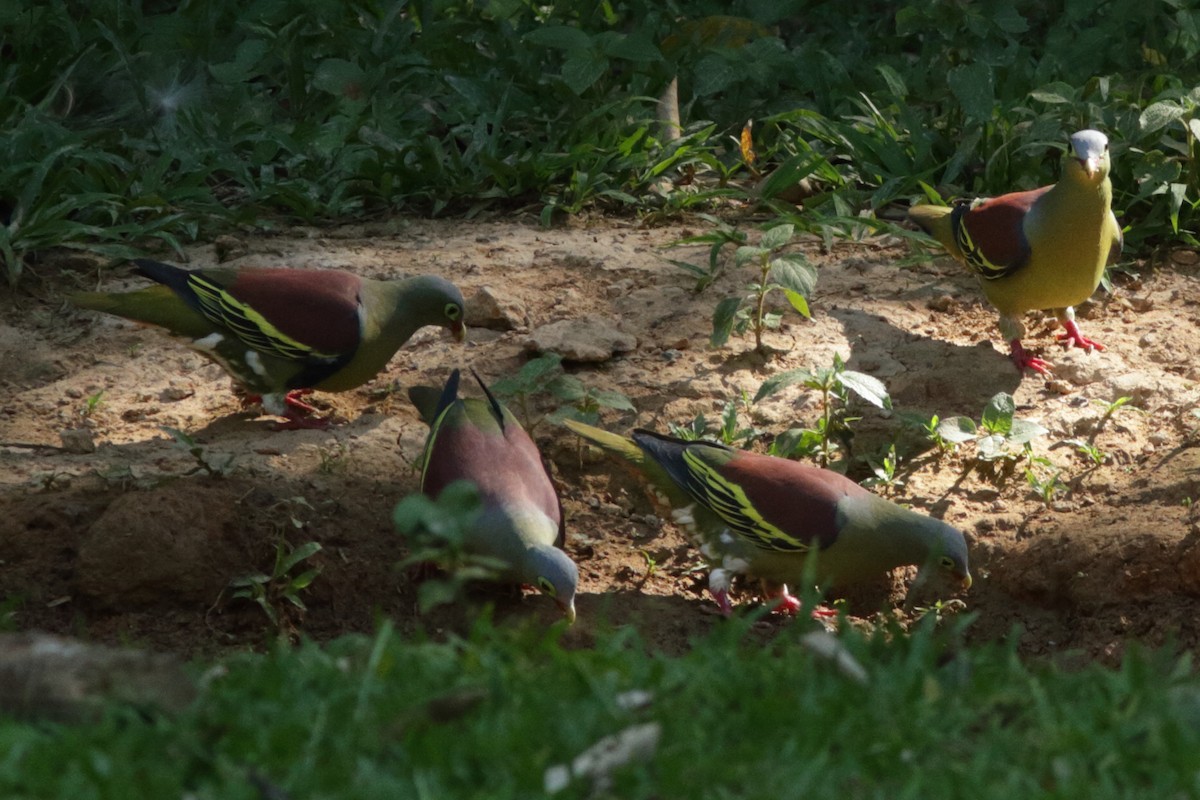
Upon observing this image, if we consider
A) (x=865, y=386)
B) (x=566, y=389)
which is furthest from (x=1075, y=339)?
(x=566, y=389)

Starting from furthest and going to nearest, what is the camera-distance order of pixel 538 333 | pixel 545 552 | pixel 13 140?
pixel 13 140, pixel 538 333, pixel 545 552

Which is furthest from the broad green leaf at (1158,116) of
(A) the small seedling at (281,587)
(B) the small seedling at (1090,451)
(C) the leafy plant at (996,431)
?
(A) the small seedling at (281,587)

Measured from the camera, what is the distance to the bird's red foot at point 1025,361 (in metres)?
6.16

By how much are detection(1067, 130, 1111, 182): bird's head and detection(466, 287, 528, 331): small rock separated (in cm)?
228

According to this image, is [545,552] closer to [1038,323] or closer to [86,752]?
[86,752]

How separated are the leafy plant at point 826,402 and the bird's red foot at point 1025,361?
2.43 ft

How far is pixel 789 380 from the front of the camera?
18.0ft

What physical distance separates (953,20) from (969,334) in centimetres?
202

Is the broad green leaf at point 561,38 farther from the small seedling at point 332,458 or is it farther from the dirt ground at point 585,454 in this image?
the small seedling at point 332,458

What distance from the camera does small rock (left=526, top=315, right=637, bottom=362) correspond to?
5.92m

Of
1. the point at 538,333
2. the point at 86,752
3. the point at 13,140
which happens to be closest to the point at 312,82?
the point at 13,140

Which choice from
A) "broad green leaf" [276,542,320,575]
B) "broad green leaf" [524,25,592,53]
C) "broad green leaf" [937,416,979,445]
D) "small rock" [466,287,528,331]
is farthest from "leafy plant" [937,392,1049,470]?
"broad green leaf" [524,25,592,53]

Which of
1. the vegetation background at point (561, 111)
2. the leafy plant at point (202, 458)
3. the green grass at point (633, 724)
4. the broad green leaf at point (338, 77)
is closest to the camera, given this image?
the green grass at point (633, 724)

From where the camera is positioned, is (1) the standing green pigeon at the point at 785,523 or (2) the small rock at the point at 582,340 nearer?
(1) the standing green pigeon at the point at 785,523
